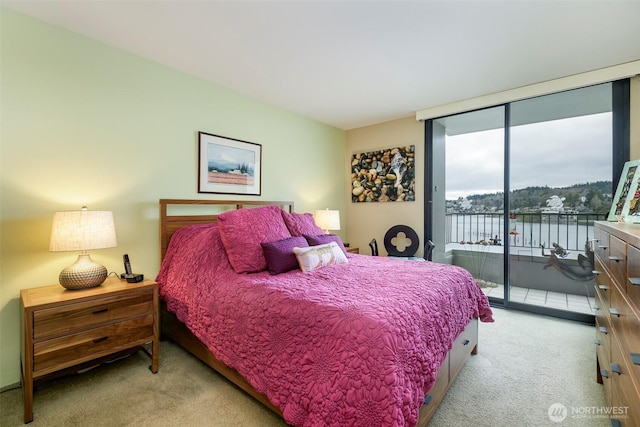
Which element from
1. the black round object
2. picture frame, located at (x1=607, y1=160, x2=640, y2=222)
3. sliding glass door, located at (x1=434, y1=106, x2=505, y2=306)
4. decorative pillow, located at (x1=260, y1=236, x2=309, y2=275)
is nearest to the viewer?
picture frame, located at (x1=607, y1=160, x2=640, y2=222)

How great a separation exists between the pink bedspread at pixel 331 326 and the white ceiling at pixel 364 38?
1.52m

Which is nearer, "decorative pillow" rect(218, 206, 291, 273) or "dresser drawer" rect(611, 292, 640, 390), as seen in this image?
"dresser drawer" rect(611, 292, 640, 390)

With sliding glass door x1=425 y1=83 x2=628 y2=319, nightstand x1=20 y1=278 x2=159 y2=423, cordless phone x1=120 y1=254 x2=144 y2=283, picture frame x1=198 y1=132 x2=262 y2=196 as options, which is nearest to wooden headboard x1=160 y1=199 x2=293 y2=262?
picture frame x1=198 y1=132 x2=262 y2=196

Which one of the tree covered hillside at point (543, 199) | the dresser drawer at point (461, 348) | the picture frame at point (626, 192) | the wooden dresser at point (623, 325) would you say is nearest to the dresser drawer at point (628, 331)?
the wooden dresser at point (623, 325)

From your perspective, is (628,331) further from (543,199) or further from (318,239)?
(543,199)

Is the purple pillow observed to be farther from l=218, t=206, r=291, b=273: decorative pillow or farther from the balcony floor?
the balcony floor

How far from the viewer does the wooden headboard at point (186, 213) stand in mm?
2520

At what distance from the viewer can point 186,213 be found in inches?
108

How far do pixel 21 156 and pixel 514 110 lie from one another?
177 inches

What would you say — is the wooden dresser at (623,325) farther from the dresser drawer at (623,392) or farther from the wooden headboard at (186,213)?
the wooden headboard at (186,213)

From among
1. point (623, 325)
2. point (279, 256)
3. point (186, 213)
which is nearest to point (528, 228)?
point (623, 325)

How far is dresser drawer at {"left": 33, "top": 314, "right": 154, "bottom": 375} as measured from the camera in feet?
5.29

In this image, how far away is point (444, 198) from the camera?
3.91 meters

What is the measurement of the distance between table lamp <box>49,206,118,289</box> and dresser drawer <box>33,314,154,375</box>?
0.31 m
